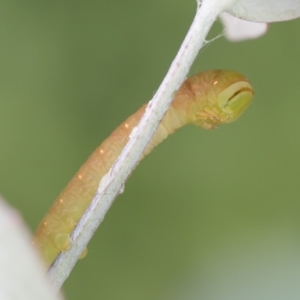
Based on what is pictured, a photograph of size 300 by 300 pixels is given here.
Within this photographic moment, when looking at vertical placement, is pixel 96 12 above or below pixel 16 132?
above

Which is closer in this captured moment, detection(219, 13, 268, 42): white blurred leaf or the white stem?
the white stem

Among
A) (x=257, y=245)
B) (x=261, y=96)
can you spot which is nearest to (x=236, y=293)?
(x=257, y=245)

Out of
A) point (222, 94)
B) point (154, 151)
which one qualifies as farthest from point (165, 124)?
point (154, 151)

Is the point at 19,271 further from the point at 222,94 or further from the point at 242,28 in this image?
the point at 242,28

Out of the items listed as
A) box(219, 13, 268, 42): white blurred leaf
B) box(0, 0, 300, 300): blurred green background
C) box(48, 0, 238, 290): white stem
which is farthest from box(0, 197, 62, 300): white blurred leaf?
box(0, 0, 300, 300): blurred green background

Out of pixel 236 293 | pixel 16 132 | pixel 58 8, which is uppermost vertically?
pixel 58 8

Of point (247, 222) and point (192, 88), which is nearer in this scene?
point (192, 88)

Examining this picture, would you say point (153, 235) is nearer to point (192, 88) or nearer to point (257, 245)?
point (257, 245)

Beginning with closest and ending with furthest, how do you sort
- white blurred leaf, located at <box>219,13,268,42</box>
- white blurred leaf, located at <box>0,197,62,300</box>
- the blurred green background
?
white blurred leaf, located at <box>0,197,62,300</box>, white blurred leaf, located at <box>219,13,268,42</box>, the blurred green background

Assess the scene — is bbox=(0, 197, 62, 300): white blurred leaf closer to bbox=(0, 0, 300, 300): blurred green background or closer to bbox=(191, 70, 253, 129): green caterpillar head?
bbox=(191, 70, 253, 129): green caterpillar head
